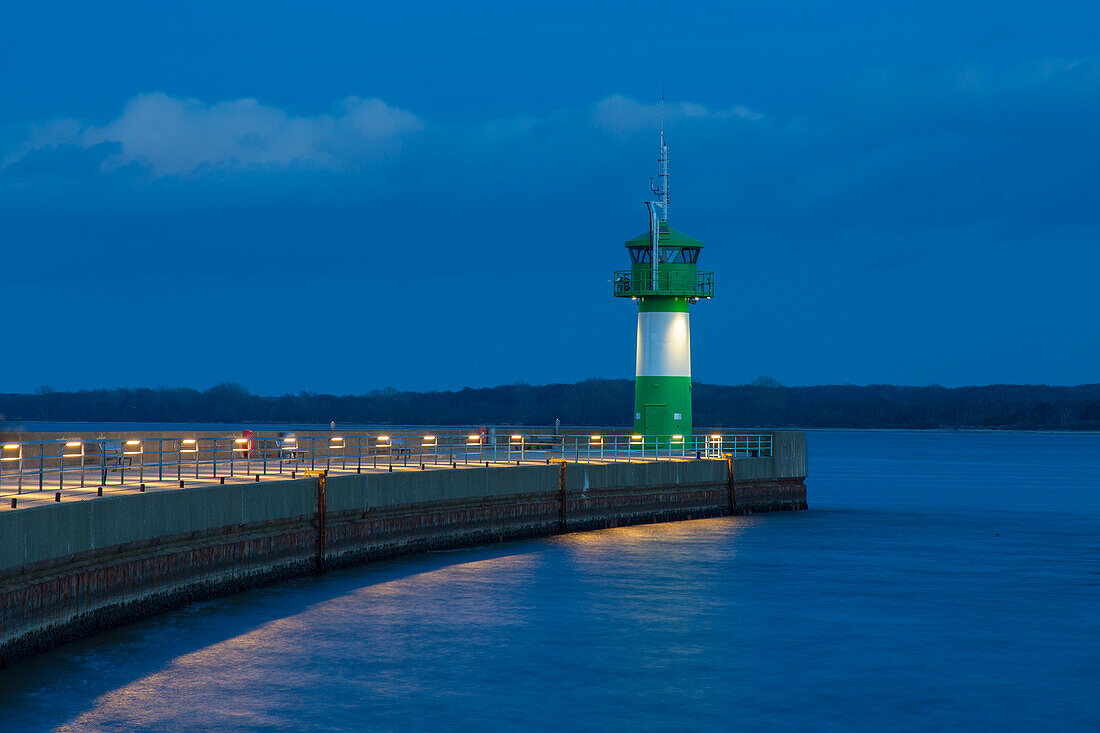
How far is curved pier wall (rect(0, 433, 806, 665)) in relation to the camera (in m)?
18.4

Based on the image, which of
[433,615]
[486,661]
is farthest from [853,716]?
[433,615]

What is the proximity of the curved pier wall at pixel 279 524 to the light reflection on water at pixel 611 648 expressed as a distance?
0.60 m

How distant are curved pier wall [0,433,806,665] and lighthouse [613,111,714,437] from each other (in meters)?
3.53

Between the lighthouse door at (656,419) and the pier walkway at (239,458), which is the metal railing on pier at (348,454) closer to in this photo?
the pier walkway at (239,458)

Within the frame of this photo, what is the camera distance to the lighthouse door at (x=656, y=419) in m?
48.0

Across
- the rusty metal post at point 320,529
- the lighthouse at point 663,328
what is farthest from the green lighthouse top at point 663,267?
the rusty metal post at point 320,529

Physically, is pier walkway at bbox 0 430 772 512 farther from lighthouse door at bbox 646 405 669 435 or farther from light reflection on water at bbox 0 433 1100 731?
light reflection on water at bbox 0 433 1100 731

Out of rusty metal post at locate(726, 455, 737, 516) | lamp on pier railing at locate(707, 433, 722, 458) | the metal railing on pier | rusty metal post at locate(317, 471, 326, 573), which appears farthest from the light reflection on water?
lamp on pier railing at locate(707, 433, 722, 458)

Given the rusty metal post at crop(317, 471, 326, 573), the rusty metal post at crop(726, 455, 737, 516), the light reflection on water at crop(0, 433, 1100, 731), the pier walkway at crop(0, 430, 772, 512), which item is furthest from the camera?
the rusty metal post at crop(726, 455, 737, 516)

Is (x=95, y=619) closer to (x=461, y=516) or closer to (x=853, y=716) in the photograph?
(x=853, y=716)

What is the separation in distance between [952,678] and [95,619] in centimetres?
1434

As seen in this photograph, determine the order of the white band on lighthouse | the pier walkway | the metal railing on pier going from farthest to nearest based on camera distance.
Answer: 1. the white band on lighthouse
2. the metal railing on pier
3. the pier walkway

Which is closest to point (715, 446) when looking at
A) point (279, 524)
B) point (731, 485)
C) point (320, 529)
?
point (731, 485)

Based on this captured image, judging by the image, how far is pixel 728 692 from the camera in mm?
19688
